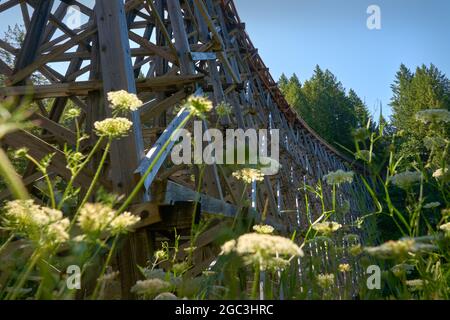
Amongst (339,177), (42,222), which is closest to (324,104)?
(339,177)

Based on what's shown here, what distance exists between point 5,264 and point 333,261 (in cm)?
105

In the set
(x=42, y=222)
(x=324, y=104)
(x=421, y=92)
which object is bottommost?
(x=42, y=222)

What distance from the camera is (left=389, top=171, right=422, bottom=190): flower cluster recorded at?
175 centimetres

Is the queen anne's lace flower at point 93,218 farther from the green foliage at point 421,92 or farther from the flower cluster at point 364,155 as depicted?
the green foliage at point 421,92

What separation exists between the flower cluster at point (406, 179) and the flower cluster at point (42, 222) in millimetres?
1231

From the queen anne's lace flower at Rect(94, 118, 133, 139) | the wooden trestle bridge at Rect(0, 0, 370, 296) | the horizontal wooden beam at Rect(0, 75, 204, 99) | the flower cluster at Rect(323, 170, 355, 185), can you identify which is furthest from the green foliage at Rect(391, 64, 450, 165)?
the queen anne's lace flower at Rect(94, 118, 133, 139)

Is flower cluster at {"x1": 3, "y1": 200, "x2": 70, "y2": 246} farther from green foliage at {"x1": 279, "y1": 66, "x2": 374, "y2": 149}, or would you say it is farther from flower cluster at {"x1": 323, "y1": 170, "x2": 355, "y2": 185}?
green foliage at {"x1": 279, "y1": 66, "x2": 374, "y2": 149}

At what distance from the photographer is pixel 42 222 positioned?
1086mm

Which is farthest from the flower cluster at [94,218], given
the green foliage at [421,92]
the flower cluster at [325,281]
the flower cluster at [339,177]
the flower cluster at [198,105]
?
the green foliage at [421,92]

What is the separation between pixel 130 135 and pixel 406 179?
1.61m

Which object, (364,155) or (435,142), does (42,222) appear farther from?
(435,142)

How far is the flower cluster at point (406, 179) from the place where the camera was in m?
1.75
